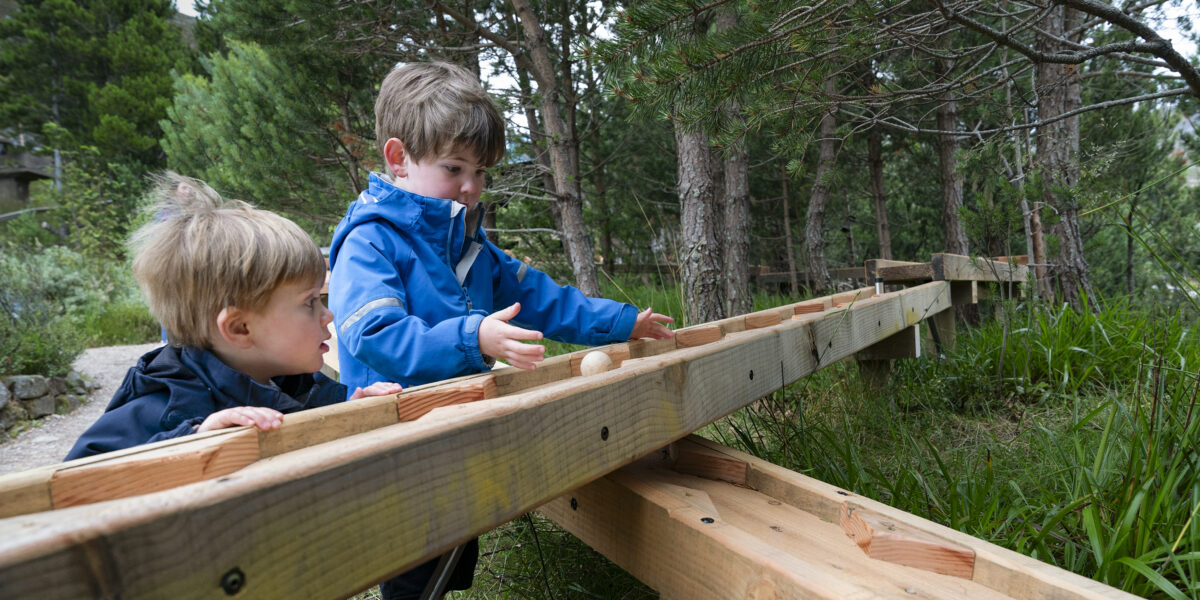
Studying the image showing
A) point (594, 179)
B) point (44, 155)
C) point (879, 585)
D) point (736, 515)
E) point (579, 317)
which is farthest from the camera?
point (44, 155)

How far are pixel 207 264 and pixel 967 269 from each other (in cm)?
477

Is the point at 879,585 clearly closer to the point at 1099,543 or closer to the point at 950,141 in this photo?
the point at 1099,543

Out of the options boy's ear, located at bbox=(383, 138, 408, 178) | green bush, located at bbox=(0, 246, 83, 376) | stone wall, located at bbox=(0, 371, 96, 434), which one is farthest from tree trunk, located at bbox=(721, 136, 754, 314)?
green bush, located at bbox=(0, 246, 83, 376)

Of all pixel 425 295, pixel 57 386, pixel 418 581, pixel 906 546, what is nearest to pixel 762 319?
pixel 425 295

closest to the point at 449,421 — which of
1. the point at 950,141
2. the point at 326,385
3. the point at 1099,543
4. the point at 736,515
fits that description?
the point at 736,515

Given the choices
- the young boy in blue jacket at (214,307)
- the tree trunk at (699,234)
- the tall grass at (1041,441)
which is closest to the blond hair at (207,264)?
the young boy in blue jacket at (214,307)

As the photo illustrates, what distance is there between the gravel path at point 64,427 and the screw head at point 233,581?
489cm

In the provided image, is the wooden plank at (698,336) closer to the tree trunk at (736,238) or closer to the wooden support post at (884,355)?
the wooden support post at (884,355)

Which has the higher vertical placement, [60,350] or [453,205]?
[453,205]

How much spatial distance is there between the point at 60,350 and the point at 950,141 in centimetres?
1080

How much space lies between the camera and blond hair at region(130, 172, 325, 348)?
1459mm

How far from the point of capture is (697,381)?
1381mm

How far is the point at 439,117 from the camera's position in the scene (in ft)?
6.56

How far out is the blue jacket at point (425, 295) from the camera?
5.28ft
